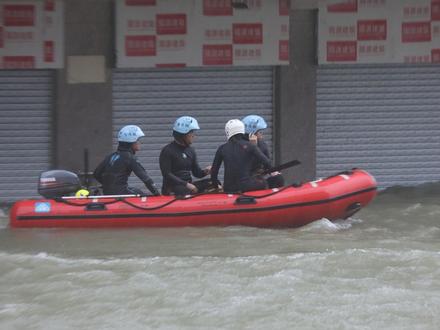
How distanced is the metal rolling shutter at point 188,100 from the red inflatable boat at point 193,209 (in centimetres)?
329

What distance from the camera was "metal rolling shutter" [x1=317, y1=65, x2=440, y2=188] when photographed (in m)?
13.7

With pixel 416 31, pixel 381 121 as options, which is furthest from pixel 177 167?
pixel 416 31

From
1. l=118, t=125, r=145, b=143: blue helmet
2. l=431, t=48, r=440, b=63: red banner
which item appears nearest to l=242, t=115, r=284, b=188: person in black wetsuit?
l=118, t=125, r=145, b=143: blue helmet

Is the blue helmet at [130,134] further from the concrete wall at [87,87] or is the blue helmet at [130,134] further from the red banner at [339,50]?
the red banner at [339,50]

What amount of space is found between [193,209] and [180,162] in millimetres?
839

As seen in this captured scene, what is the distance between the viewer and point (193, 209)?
999 cm

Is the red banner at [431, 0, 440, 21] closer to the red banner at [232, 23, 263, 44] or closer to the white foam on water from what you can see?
the red banner at [232, 23, 263, 44]

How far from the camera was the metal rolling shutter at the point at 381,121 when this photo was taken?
13.7m

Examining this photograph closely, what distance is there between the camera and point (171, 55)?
13.0 metres

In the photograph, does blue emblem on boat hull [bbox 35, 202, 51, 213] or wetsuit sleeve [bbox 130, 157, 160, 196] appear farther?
wetsuit sleeve [bbox 130, 157, 160, 196]

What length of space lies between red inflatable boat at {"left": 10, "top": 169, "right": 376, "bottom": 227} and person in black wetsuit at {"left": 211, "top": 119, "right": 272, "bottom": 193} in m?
0.31

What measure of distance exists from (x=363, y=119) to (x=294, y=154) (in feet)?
4.13

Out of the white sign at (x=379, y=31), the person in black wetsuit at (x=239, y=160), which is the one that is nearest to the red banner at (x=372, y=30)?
the white sign at (x=379, y=31)

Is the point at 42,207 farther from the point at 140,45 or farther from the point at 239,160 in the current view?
the point at 140,45
